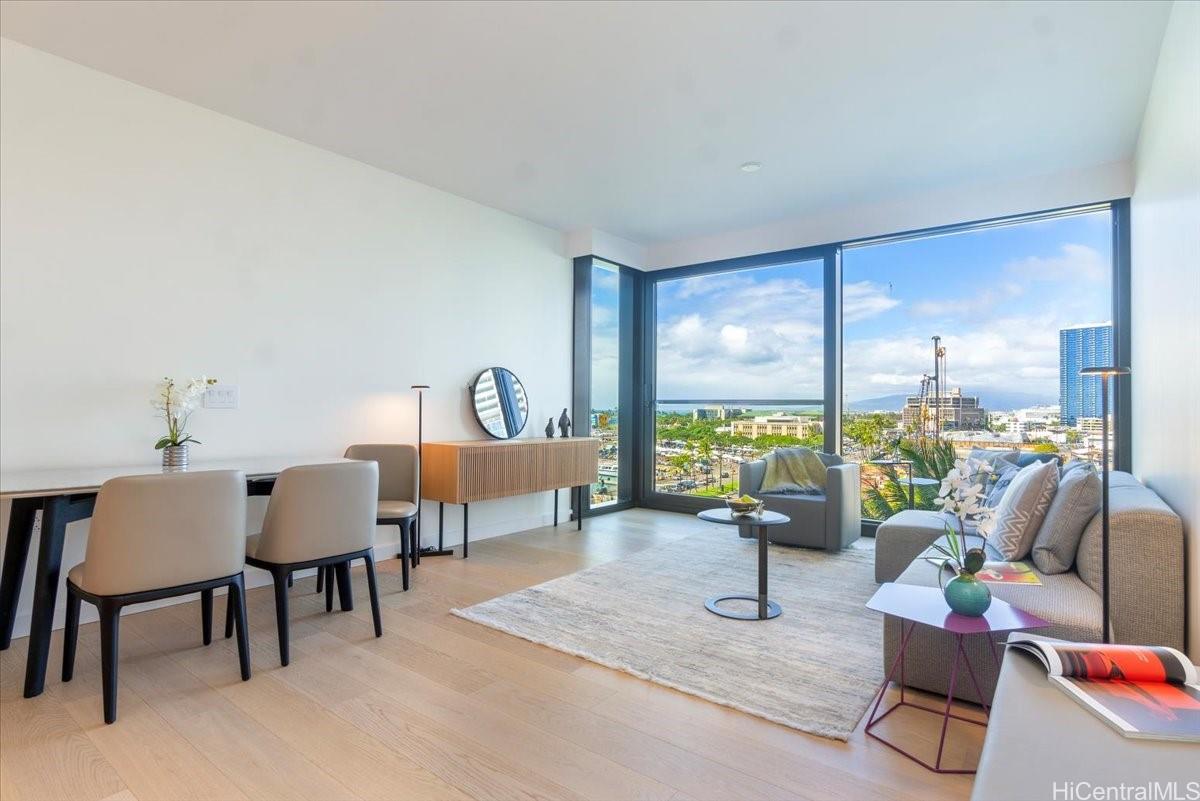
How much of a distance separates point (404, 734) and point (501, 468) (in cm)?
265

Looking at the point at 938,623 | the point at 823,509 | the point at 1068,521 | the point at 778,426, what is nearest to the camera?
the point at 938,623

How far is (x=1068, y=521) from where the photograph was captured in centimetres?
241

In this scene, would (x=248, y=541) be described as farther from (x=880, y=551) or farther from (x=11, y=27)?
(x=880, y=551)

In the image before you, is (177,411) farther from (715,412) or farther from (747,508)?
(715,412)

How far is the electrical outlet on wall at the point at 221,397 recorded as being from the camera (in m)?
3.41

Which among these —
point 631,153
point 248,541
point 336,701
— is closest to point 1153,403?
point 631,153

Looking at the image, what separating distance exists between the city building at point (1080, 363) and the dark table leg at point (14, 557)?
5876mm

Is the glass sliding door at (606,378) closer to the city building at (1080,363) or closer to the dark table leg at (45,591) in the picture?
the city building at (1080,363)

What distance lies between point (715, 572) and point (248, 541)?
263cm

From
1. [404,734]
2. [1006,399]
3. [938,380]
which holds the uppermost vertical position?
[938,380]

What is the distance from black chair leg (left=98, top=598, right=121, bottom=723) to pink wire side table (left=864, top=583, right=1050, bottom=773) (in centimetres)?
249

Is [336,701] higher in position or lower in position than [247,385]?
lower

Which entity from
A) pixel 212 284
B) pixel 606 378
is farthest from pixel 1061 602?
pixel 606 378

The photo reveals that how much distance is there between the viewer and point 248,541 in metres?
2.78
